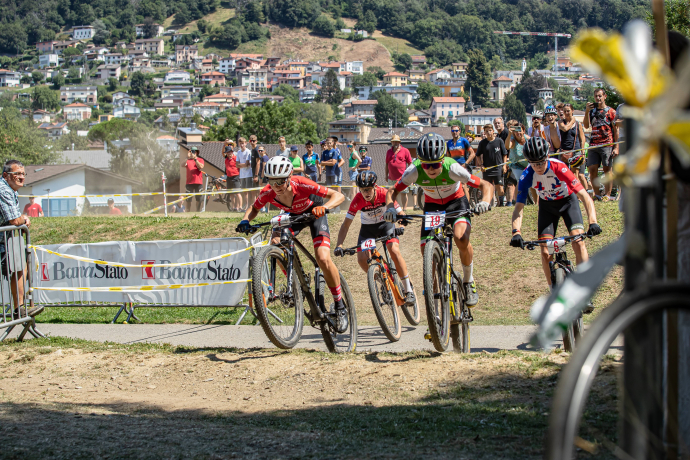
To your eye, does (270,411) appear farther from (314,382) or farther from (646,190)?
(646,190)

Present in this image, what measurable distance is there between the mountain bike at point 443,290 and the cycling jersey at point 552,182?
92 centimetres

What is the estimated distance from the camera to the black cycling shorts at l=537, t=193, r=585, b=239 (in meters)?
7.91

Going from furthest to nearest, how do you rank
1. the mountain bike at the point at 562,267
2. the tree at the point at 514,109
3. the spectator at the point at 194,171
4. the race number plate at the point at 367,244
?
the tree at the point at 514,109 < the spectator at the point at 194,171 < the race number plate at the point at 367,244 < the mountain bike at the point at 562,267

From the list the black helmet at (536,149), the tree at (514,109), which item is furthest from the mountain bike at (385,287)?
the tree at (514,109)

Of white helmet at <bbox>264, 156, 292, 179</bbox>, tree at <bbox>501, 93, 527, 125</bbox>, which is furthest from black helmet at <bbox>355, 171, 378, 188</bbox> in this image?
tree at <bbox>501, 93, 527, 125</bbox>

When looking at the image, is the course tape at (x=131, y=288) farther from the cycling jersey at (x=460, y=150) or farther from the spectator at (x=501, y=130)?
the spectator at (x=501, y=130)

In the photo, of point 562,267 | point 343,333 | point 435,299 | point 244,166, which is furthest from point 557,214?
point 244,166

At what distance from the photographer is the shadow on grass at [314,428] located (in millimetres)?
4398

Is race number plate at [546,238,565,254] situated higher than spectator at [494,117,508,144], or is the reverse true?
spectator at [494,117,508,144]

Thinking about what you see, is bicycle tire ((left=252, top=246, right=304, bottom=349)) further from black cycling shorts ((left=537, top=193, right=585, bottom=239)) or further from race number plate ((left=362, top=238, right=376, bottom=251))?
black cycling shorts ((left=537, top=193, right=585, bottom=239))

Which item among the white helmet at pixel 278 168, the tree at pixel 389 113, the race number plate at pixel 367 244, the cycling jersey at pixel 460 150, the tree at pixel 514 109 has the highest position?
the tree at pixel 389 113

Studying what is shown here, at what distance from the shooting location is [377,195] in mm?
9531

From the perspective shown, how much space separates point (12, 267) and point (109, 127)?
150639 mm

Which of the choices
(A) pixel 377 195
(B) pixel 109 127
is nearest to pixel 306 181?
(A) pixel 377 195
